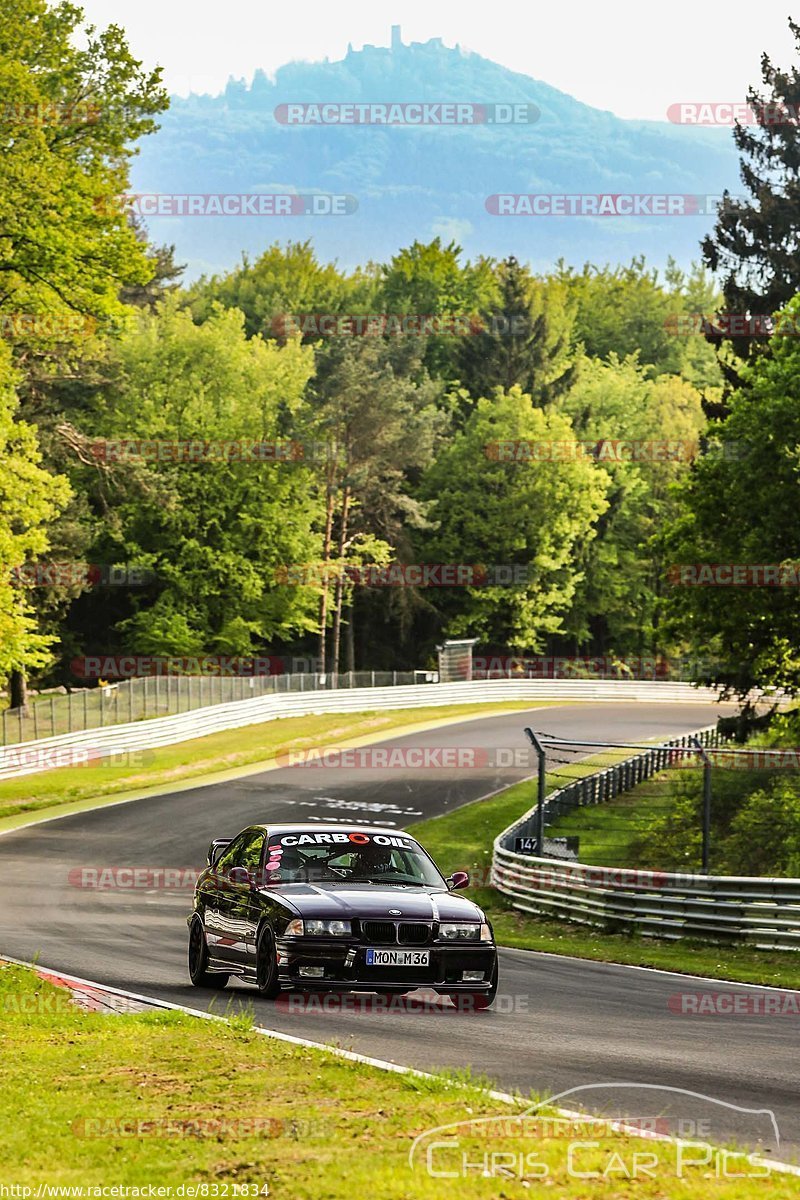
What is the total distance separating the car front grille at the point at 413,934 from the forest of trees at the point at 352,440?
22.1 metres

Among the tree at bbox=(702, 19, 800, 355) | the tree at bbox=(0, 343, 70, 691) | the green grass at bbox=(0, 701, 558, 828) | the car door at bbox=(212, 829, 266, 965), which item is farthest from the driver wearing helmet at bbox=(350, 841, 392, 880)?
the tree at bbox=(702, 19, 800, 355)

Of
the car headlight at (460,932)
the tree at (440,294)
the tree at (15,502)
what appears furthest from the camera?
the tree at (440,294)

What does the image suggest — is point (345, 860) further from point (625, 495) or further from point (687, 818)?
point (625, 495)

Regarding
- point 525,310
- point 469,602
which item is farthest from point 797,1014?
point 525,310

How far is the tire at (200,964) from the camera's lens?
14.7m

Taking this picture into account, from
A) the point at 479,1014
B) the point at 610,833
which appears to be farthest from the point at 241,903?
the point at 610,833

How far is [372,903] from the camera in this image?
42.0ft

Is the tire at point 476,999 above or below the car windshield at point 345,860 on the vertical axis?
below

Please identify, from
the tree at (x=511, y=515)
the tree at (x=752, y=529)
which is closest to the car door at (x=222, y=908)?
the tree at (x=752, y=529)

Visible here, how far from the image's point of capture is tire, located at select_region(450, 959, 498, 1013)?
12930 mm

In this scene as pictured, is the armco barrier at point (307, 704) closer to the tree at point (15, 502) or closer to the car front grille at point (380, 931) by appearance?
the tree at point (15, 502)

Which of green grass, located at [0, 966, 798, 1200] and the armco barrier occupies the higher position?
green grass, located at [0, 966, 798, 1200]

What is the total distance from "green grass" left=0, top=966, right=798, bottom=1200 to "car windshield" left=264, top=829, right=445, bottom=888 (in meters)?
3.03

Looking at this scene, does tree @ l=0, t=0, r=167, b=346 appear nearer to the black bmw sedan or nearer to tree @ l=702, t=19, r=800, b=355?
tree @ l=702, t=19, r=800, b=355
